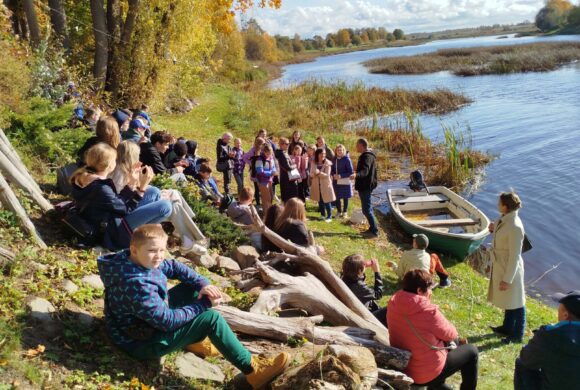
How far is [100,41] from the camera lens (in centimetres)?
1658

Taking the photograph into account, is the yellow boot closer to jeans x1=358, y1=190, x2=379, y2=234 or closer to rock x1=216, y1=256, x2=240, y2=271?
rock x1=216, y1=256, x2=240, y2=271

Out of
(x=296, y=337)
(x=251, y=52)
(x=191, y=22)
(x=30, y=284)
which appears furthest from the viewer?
(x=251, y=52)

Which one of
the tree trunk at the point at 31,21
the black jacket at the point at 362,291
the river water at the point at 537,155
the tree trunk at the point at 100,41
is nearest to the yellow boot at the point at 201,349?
the black jacket at the point at 362,291

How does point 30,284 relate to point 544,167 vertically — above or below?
above

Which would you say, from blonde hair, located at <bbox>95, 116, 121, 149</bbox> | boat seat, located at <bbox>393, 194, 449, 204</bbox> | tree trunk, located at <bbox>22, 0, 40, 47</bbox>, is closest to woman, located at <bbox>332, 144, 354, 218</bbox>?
boat seat, located at <bbox>393, 194, 449, 204</bbox>

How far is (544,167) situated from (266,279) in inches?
681

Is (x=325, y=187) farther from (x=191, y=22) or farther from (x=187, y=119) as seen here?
(x=187, y=119)

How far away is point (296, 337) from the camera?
500cm

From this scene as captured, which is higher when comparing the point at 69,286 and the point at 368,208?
the point at 69,286

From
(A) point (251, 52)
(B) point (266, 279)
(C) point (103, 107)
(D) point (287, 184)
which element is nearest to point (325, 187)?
(D) point (287, 184)

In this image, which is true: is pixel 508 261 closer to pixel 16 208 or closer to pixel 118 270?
pixel 118 270

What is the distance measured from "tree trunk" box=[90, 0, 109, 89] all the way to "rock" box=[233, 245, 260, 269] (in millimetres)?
11472

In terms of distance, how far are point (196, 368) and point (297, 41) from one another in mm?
133757

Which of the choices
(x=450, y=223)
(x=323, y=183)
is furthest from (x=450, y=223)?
(x=323, y=183)
